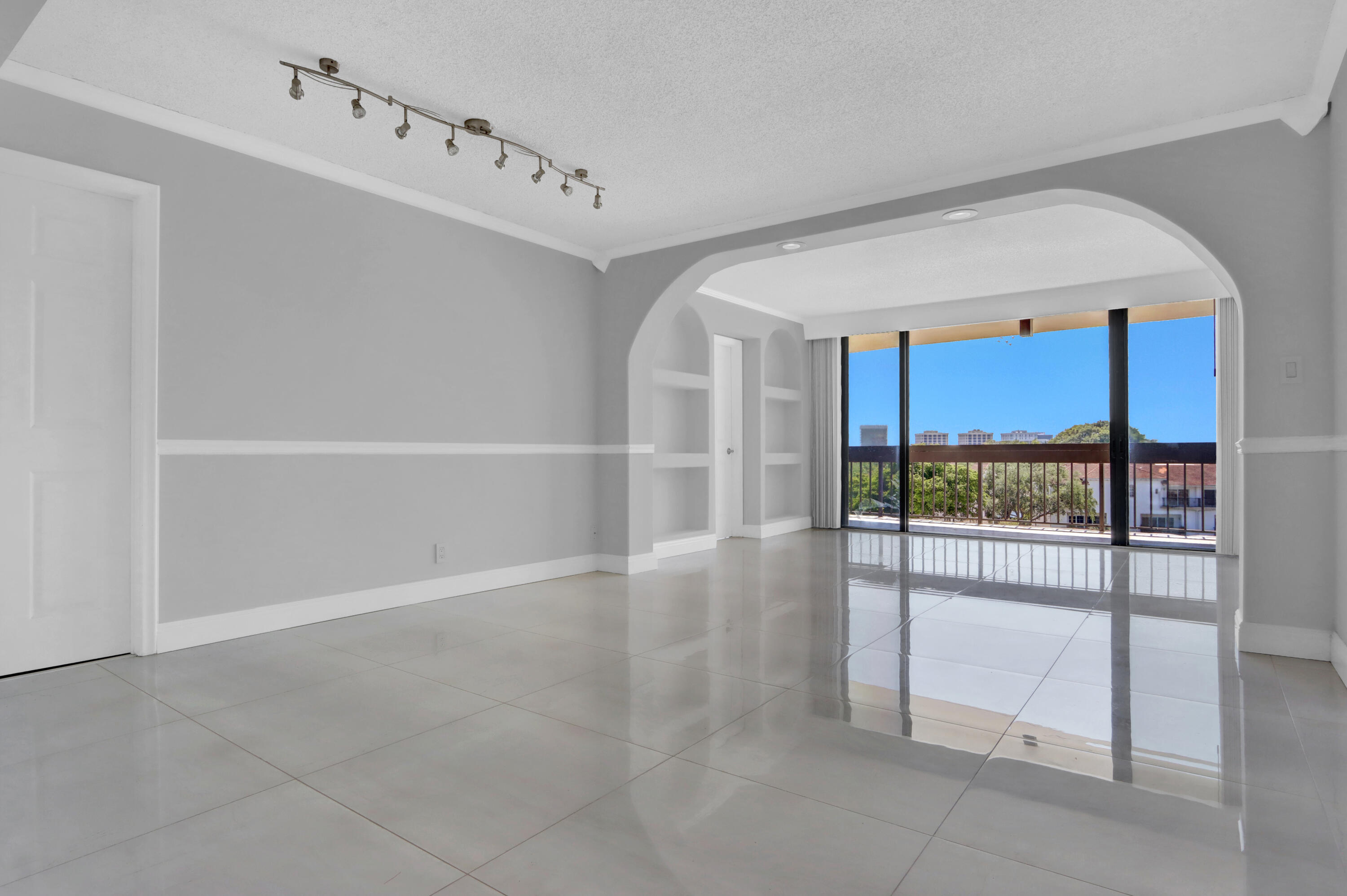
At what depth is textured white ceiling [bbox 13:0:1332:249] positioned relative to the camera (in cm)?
250

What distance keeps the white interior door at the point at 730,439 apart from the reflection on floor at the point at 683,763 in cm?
383

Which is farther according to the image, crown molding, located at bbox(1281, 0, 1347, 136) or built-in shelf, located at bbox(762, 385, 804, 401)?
built-in shelf, located at bbox(762, 385, 804, 401)

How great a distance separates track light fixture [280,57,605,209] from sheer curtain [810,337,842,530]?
4.68m

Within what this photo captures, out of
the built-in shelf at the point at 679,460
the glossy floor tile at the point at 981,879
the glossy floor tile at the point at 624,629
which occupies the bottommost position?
the glossy floor tile at the point at 624,629

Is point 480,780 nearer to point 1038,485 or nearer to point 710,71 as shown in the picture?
point 710,71

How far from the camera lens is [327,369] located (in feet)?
12.5

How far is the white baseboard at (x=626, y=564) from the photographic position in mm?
5355

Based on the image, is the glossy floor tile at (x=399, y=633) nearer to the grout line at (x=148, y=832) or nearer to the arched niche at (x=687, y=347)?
the grout line at (x=148, y=832)

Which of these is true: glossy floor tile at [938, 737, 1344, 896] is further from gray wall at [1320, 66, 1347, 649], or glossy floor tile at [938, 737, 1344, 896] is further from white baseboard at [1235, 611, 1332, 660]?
white baseboard at [1235, 611, 1332, 660]

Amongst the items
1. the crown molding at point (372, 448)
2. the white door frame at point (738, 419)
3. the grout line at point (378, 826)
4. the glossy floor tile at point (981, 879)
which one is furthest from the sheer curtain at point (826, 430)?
the grout line at point (378, 826)

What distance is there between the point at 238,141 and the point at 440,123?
1.01m

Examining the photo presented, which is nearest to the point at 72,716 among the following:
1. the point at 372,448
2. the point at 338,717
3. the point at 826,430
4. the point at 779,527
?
the point at 338,717

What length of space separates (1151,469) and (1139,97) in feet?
16.3

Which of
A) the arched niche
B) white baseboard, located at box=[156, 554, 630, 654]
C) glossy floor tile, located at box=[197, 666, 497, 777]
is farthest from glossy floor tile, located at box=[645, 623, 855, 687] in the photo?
the arched niche
